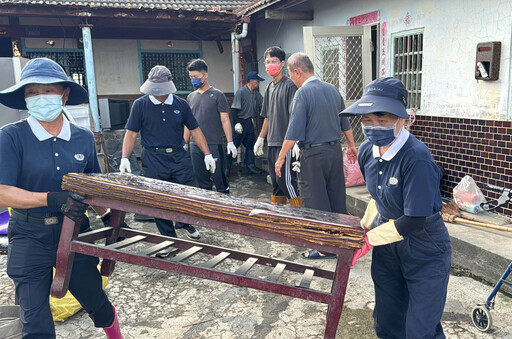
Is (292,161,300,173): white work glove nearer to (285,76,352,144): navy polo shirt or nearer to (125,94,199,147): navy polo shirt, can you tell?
(285,76,352,144): navy polo shirt

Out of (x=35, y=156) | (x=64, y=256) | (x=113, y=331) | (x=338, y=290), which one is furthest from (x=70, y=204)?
(x=338, y=290)

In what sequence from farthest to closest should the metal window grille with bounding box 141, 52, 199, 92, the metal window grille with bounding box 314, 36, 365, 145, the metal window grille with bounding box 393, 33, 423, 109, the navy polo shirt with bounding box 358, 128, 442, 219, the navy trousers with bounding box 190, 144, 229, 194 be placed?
the metal window grille with bounding box 141, 52, 199, 92 → the metal window grille with bounding box 314, 36, 365, 145 → the metal window grille with bounding box 393, 33, 423, 109 → the navy trousers with bounding box 190, 144, 229, 194 → the navy polo shirt with bounding box 358, 128, 442, 219

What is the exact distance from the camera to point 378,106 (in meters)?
1.92

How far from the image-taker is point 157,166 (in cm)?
424

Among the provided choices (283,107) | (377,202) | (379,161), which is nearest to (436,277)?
(377,202)

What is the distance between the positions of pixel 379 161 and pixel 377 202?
0.76ft

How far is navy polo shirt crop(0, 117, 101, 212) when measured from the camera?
2.10 metres

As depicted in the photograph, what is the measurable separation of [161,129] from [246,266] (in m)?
2.46

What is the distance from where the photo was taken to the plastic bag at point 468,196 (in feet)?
14.8

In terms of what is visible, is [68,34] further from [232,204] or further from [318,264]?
[232,204]

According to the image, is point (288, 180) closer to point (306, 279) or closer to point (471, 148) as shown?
point (471, 148)

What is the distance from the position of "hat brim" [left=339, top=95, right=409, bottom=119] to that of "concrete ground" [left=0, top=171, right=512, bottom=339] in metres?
1.64

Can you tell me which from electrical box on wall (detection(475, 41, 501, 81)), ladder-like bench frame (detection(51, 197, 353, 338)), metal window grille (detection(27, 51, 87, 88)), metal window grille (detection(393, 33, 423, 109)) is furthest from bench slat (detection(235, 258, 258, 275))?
metal window grille (detection(27, 51, 87, 88))

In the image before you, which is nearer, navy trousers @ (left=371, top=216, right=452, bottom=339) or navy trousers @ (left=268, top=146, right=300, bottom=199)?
navy trousers @ (left=371, top=216, right=452, bottom=339)
